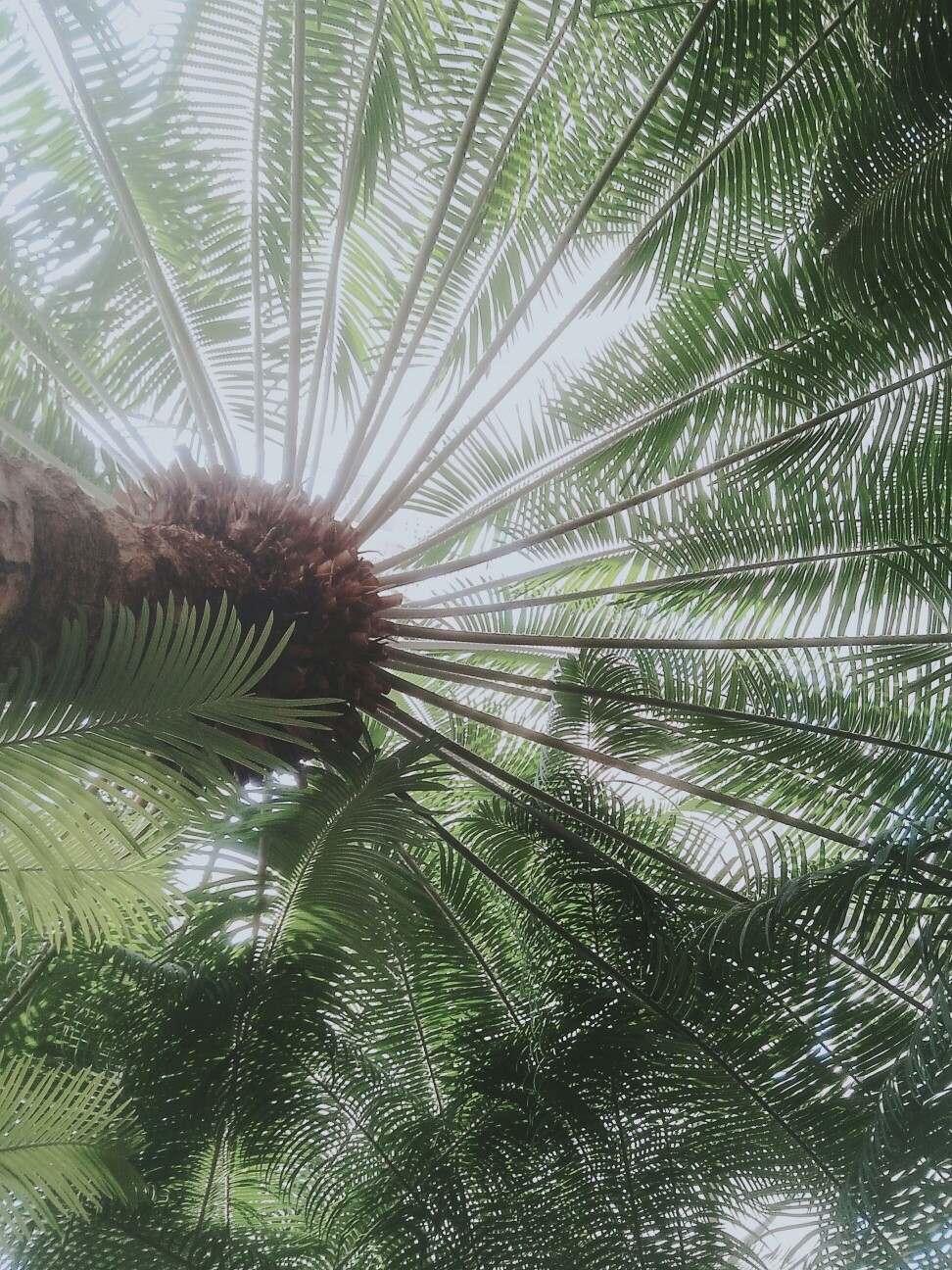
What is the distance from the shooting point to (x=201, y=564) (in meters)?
2.19

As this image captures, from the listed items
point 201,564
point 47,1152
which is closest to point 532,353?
point 201,564

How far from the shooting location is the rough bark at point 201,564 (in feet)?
5.80

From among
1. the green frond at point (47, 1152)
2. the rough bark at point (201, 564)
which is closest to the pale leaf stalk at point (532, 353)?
the rough bark at point (201, 564)

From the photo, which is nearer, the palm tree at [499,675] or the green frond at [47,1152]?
the green frond at [47,1152]

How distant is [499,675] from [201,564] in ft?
3.87

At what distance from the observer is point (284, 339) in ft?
13.1

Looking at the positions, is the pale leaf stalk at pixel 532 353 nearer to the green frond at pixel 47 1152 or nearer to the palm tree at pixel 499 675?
the palm tree at pixel 499 675

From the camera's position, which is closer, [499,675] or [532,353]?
[499,675]

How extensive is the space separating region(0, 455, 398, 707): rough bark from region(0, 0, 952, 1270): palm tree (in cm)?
1

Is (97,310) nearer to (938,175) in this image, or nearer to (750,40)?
(750,40)

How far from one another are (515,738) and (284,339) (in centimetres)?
185

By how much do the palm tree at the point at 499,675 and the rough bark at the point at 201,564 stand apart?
0.5 inches

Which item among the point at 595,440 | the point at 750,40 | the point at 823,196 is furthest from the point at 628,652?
the point at 750,40

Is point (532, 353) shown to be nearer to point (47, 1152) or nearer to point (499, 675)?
point (499, 675)
